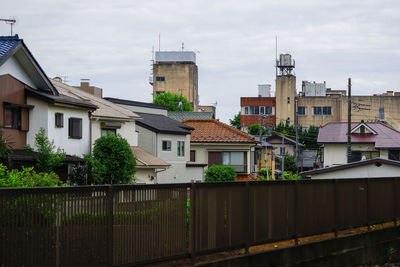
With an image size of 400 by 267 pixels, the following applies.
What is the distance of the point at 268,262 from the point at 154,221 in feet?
11.4

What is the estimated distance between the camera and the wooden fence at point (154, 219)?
8.35 metres

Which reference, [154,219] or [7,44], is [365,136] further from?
[154,219]

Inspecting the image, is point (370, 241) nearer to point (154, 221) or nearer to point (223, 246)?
point (223, 246)

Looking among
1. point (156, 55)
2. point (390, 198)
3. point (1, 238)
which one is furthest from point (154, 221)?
point (156, 55)

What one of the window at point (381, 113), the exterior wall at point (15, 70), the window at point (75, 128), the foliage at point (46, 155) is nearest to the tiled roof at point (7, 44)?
the exterior wall at point (15, 70)

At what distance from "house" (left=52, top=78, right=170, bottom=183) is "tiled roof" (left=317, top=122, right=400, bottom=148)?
2452 centimetres

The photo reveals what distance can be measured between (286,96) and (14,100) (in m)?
78.3

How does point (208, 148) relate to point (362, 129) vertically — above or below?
below

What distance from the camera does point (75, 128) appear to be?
33562 mm

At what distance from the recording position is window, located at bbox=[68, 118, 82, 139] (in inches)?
1302

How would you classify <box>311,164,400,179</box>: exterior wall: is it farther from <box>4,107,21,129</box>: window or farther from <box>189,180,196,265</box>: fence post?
<box>189,180,196,265</box>: fence post

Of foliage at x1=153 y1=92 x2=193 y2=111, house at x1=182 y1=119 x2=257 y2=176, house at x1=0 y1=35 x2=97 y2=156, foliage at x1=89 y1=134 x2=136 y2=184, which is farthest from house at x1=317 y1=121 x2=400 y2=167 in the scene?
foliage at x1=153 y1=92 x2=193 y2=111

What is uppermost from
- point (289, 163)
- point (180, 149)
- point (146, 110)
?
point (146, 110)

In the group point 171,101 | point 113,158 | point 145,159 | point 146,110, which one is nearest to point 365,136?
point 146,110
